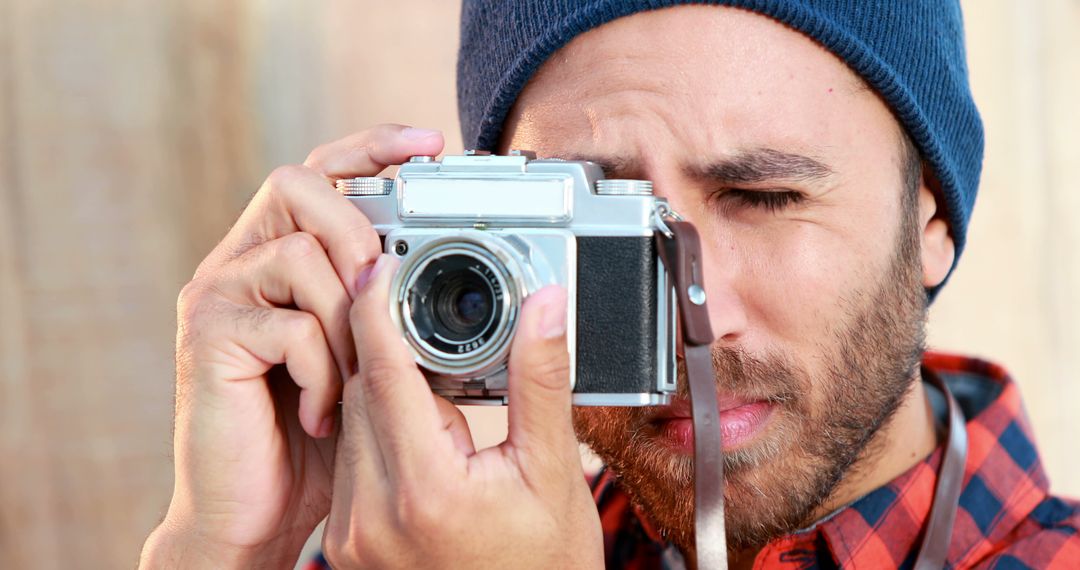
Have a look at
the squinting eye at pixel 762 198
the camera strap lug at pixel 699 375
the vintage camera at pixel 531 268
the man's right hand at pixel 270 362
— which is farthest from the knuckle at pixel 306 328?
the squinting eye at pixel 762 198

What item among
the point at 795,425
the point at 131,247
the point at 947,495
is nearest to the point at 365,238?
the point at 795,425

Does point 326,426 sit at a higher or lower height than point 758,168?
A: lower

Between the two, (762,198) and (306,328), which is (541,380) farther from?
(762,198)

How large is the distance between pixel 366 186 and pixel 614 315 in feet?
0.92

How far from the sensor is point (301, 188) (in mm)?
1210

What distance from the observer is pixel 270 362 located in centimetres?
120

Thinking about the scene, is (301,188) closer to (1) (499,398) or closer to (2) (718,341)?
(1) (499,398)

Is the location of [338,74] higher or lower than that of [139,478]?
higher

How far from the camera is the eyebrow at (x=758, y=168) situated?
1245 millimetres

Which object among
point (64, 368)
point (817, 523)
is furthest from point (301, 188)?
point (64, 368)

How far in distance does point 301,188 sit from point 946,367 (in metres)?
0.93

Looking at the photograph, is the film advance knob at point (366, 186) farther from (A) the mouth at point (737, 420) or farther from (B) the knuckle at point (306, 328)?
(A) the mouth at point (737, 420)

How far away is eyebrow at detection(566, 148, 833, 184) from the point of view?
125cm

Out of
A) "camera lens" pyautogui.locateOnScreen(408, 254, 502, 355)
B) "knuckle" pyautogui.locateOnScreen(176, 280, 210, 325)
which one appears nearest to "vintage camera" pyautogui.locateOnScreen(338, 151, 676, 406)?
"camera lens" pyautogui.locateOnScreen(408, 254, 502, 355)
